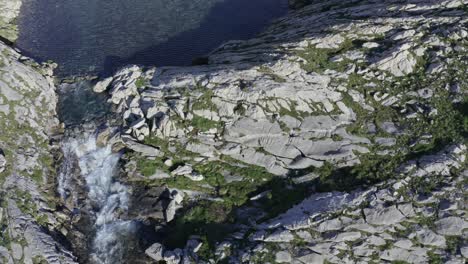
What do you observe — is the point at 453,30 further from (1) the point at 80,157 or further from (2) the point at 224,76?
(1) the point at 80,157

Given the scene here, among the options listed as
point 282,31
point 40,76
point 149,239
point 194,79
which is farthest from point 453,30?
point 40,76

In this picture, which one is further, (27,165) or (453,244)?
(27,165)

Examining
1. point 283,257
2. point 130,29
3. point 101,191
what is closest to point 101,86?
point 130,29

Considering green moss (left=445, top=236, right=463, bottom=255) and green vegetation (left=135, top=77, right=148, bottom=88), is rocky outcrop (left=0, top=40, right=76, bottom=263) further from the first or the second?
green moss (left=445, top=236, right=463, bottom=255)

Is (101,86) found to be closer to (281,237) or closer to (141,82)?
(141,82)

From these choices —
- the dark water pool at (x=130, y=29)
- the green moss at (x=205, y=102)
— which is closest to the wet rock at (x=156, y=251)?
the green moss at (x=205, y=102)

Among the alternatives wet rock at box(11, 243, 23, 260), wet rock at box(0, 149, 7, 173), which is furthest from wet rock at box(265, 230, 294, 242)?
wet rock at box(0, 149, 7, 173)

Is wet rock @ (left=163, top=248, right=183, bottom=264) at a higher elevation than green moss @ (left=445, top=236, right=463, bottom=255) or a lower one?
higher
